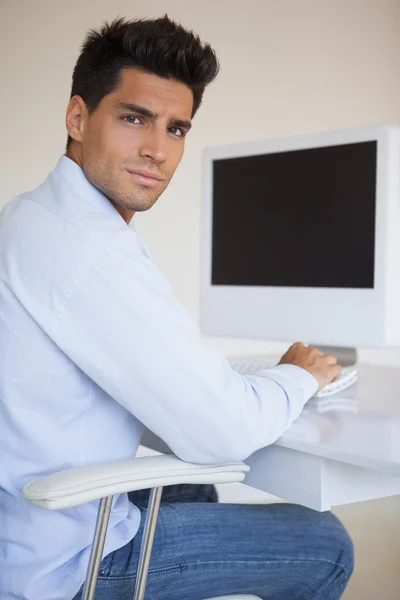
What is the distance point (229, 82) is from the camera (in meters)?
4.81

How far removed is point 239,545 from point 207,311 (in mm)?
1031

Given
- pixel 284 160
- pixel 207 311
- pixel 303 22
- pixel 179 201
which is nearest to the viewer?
pixel 284 160

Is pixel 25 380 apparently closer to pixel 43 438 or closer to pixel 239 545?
pixel 43 438

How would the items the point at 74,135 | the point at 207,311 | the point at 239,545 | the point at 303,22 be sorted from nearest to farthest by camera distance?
1. the point at 239,545
2. the point at 74,135
3. the point at 207,311
4. the point at 303,22

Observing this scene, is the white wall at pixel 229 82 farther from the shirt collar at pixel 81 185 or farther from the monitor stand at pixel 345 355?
the shirt collar at pixel 81 185

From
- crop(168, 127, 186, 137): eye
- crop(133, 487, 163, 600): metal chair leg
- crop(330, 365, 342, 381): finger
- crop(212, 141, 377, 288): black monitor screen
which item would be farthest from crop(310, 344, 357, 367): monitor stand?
crop(133, 487, 163, 600): metal chair leg

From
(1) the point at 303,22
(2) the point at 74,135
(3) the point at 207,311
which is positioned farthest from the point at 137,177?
(1) the point at 303,22

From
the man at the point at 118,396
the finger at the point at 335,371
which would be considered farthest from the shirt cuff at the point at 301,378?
the finger at the point at 335,371

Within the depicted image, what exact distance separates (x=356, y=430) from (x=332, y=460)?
0.33ft

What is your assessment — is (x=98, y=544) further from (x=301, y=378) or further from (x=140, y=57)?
(x=140, y=57)

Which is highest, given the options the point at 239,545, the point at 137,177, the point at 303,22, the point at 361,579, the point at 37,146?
the point at 303,22

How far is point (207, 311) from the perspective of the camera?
8.01 feet

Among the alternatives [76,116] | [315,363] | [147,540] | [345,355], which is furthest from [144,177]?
[345,355]

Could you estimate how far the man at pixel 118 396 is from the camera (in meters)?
1.30
